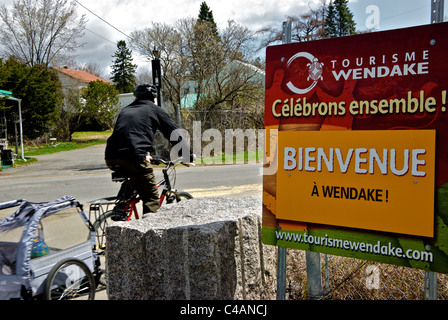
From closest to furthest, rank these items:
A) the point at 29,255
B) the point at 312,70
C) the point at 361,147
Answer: the point at 361,147
the point at 312,70
the point at 29,255

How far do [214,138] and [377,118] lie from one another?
56.4ft

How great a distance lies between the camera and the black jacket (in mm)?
4441

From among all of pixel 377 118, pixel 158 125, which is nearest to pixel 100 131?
pixel 158 125

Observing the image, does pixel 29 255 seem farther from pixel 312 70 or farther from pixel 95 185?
pixel 95 185

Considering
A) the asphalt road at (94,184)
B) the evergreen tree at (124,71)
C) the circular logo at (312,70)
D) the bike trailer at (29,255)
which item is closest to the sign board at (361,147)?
the circular logo at (312,70)

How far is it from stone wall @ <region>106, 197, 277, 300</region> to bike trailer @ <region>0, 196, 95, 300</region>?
64 cm

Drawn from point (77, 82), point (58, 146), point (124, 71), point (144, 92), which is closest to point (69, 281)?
point (144, 92)

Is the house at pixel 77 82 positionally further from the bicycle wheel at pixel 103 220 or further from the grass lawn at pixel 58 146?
the bicycle wheel at pixel 103 220

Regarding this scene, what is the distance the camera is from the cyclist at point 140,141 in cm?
445

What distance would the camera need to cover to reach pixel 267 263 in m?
3.09

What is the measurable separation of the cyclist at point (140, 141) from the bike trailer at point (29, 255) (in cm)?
76

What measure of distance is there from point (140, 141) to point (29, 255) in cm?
170

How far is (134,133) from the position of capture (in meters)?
4.45

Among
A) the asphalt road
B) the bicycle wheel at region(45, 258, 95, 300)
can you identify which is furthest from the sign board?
the asphalt road
